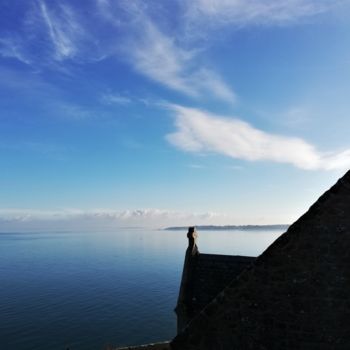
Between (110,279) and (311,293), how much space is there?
273ft

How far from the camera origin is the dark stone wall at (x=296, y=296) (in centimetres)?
775

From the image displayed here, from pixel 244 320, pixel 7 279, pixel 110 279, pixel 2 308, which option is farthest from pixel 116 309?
pixel 244 320

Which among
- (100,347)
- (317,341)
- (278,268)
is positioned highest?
(278,268)

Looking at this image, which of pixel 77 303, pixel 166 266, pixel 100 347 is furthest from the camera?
pixel 166 266

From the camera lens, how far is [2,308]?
5956cm

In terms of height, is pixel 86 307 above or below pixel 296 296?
below

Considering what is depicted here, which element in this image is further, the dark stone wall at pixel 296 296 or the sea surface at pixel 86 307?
the sea surface at pixel 86 307

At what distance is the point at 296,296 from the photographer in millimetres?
7891

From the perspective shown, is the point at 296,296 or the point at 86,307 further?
the point at 86,307

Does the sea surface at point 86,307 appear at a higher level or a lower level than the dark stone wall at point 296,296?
lower

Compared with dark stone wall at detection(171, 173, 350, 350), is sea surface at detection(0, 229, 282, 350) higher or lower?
lower

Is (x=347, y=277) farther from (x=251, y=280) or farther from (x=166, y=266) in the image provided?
(x=166, y=266)

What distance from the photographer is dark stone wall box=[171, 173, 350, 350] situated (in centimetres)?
775

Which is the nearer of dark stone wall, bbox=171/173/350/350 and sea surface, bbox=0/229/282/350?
dark stone wall, bbox=171/173/350/350
